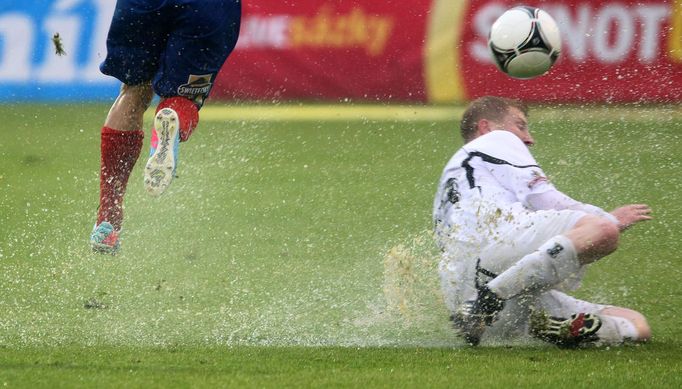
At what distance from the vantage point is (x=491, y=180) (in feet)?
16.1

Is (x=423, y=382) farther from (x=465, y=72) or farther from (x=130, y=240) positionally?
(x=465, y=72)

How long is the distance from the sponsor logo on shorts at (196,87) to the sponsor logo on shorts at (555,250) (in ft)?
5.78

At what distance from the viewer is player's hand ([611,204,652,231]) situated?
4734 mm

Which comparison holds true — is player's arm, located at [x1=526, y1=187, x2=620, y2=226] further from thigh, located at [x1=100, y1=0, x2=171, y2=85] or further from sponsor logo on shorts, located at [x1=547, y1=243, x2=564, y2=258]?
thigh, located at [x1=100, y1=0, x2=171, y2=85]

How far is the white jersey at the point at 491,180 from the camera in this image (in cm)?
487

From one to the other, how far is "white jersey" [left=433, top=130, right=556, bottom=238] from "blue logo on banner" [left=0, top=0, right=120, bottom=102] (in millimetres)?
7415

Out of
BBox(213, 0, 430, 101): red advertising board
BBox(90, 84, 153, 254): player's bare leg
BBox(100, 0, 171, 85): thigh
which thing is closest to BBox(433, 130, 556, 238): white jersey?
BBox(100, 0, 171, 85): thigh

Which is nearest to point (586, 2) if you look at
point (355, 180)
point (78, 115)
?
point (355, 180)

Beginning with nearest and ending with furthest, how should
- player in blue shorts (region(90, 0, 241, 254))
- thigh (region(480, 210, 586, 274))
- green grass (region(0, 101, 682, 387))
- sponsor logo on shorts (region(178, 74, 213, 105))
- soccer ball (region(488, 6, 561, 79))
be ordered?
green grass (region(0, 101, 682, 387)), thigh (region(480, 210, 586, 274)), player in blue shorts (region(90, 0, 241, 254)), sponsor logo on shorts (region(178, 74, 213, 105)), soccer ball (region(488, 6, 561, 79))

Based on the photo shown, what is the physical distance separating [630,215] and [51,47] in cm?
825

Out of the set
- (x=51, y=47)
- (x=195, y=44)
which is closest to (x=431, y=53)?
(x=51, y=47)

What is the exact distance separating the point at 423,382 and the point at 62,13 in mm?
8741

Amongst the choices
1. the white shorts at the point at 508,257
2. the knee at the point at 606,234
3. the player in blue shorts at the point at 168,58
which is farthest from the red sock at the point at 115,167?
the knee at the point at 606,234

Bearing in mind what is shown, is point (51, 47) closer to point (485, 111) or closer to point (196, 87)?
point (196, 87)
